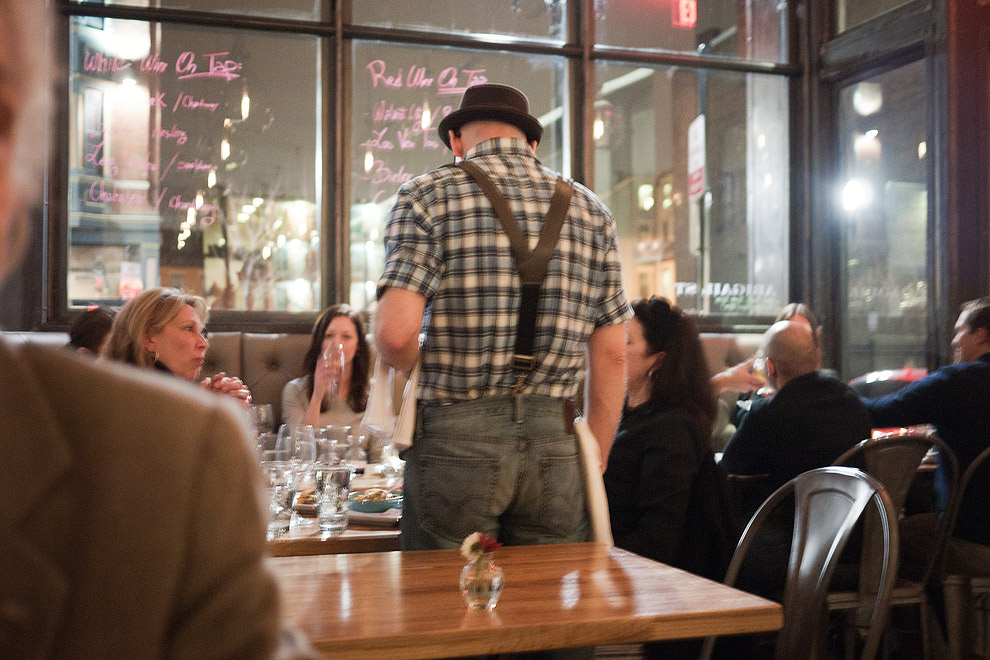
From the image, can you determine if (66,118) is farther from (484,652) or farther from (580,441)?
(484,652)

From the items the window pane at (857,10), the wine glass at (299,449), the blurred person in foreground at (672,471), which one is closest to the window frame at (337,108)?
the window pane at (857,10)

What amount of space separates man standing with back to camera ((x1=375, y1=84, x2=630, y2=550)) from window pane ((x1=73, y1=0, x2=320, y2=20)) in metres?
3.46

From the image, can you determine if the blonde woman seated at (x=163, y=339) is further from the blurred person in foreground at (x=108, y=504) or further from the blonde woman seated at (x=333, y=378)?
the blurred person in foreground at (x=108, y=504)

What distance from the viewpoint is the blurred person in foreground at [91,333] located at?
3652mm

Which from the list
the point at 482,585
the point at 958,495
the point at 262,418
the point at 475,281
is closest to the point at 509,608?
the point at 482,585

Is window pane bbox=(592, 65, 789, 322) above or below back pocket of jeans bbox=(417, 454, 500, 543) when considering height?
above

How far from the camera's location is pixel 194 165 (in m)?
5.12

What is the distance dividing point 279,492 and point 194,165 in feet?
11.0

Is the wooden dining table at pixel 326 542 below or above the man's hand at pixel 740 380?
below

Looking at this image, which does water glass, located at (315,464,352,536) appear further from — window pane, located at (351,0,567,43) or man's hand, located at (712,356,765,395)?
window pane, located at (351,0,567,43)

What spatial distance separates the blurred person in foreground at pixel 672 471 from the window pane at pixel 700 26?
11.2 ft

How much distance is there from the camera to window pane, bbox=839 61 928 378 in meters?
5.29

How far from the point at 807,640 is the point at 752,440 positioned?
1556 millimetres

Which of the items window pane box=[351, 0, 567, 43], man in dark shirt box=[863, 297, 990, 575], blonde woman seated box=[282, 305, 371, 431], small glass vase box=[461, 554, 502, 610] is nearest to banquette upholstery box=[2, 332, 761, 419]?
blonde woman seated box=[282, 305, 371, 431]
